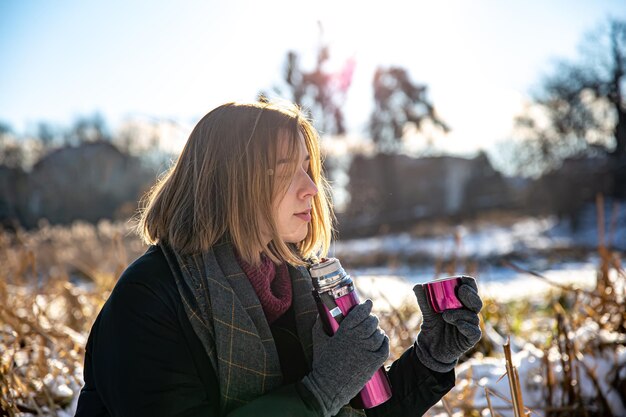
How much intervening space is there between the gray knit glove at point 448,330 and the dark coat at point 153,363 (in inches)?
18.1

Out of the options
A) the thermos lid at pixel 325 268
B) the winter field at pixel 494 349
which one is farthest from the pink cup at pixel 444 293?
the thermos lid at pixel 325 268

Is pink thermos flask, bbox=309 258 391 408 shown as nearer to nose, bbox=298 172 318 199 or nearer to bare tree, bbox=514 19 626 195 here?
nose, bbox=298 172 318 199

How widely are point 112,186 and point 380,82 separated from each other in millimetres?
14580

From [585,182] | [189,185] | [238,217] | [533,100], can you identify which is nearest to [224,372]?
[238,217]

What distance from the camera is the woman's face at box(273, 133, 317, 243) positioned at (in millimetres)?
1638

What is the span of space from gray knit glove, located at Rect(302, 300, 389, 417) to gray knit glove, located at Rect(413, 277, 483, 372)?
268 millimetres

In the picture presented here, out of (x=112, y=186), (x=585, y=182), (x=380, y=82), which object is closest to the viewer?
(x=585, y=182)

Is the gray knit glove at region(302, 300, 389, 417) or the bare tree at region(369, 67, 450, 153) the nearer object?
the gray knit glove at region(302, 300, 389, 417)

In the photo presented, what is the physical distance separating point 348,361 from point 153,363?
46 cm

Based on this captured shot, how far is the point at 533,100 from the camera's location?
19016 millimetres

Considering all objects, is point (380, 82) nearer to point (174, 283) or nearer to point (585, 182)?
point (585, 182)

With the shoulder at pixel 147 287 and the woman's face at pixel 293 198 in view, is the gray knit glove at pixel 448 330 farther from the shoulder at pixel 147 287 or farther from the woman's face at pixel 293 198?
the shoulder at pixel 147 287

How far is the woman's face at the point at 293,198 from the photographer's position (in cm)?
164

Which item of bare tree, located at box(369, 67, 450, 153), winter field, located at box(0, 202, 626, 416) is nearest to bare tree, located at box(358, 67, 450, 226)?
bare tree, located at box(369, 67, 450, 153)
